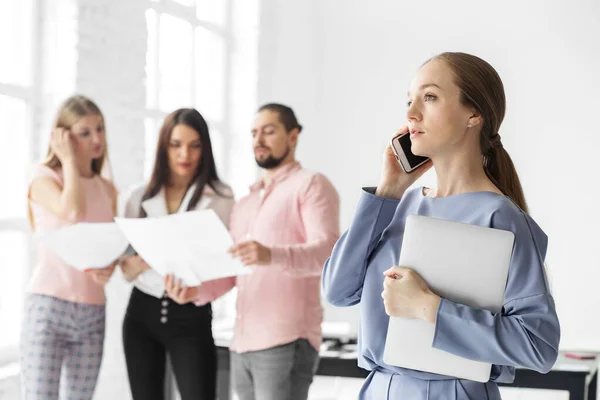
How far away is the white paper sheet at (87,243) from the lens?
2768 mm

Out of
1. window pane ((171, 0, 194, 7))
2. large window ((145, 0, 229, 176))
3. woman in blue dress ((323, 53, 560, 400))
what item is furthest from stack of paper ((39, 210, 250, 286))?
window pane ((171, 0, 194, 7))

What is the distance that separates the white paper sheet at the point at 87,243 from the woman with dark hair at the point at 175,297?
0.09 m

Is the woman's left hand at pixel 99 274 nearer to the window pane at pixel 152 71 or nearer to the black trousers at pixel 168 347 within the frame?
the black trousers at pixel 168 347

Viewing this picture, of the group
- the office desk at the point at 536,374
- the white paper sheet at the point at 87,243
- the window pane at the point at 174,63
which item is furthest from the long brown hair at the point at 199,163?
the window pane at the point at 174,63

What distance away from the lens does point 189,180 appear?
2986 millimetres

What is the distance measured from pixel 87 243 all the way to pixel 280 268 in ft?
2.38

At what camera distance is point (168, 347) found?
2809 millimetres

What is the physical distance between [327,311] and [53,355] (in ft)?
14.3

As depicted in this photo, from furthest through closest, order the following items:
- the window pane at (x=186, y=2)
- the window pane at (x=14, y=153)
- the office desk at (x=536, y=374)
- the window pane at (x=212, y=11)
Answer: the window pane at (x=212, y=11)
the window pane at (x=186, y=2)
the window pane at (x=14, y=153)
the office desk at (x=536, y=374)

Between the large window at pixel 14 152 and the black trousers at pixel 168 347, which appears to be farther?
the large window at pixel 14 152

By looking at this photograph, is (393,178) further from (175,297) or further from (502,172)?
(175,297)

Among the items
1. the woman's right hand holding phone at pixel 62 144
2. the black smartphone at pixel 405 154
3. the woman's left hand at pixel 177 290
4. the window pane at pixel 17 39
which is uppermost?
the window pane at pixel 17 39

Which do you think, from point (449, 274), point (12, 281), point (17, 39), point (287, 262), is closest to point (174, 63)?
point (17, 39)

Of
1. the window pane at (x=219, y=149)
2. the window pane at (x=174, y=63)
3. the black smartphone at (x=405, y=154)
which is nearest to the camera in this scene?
the black smartphone at (x=405, y=154)
